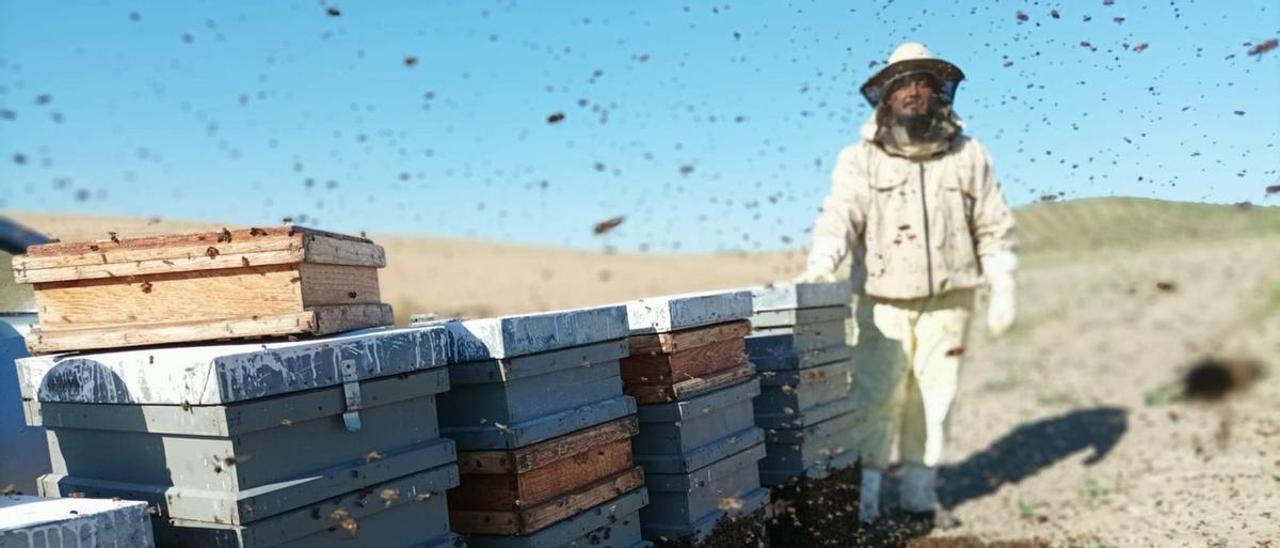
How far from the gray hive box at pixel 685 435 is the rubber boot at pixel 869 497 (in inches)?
75.7

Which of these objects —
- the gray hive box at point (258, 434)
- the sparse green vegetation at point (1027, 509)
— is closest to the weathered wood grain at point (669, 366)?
the gray hive box at point (258, 434)

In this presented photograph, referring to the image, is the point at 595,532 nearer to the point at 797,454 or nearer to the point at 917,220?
the point at 797,454

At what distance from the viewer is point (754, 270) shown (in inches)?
1369

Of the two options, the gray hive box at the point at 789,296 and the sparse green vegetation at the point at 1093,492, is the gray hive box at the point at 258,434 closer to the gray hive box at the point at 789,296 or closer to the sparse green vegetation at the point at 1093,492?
the gray hive box at the point at 789,296

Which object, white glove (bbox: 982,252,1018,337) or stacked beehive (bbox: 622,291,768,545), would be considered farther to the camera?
white glove (bbox: 982,252,1018,337)

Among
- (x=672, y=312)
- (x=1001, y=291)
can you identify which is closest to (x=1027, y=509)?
(x=1001, y=291)

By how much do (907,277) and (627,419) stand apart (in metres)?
2.78

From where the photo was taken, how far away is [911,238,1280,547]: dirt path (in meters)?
5.86

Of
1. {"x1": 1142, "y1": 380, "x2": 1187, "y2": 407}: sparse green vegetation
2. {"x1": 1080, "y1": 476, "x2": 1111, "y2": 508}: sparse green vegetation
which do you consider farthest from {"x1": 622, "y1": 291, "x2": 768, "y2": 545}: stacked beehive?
{"x1": 1142, "y1": 380, "x2": 1187, "y2": 407}: sparse green vegetation

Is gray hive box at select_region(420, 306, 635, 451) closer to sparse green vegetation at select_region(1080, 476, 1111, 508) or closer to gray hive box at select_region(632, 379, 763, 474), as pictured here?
gray hive box at select_region(632, 379, 763, 474)

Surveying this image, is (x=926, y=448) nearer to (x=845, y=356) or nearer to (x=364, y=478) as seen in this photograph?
(x=845, y=356)

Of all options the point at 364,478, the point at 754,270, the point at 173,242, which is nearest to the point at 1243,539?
the point at 364,478

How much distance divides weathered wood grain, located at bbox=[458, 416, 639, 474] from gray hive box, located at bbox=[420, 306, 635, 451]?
0.03 meters

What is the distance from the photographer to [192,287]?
10.8 ft
